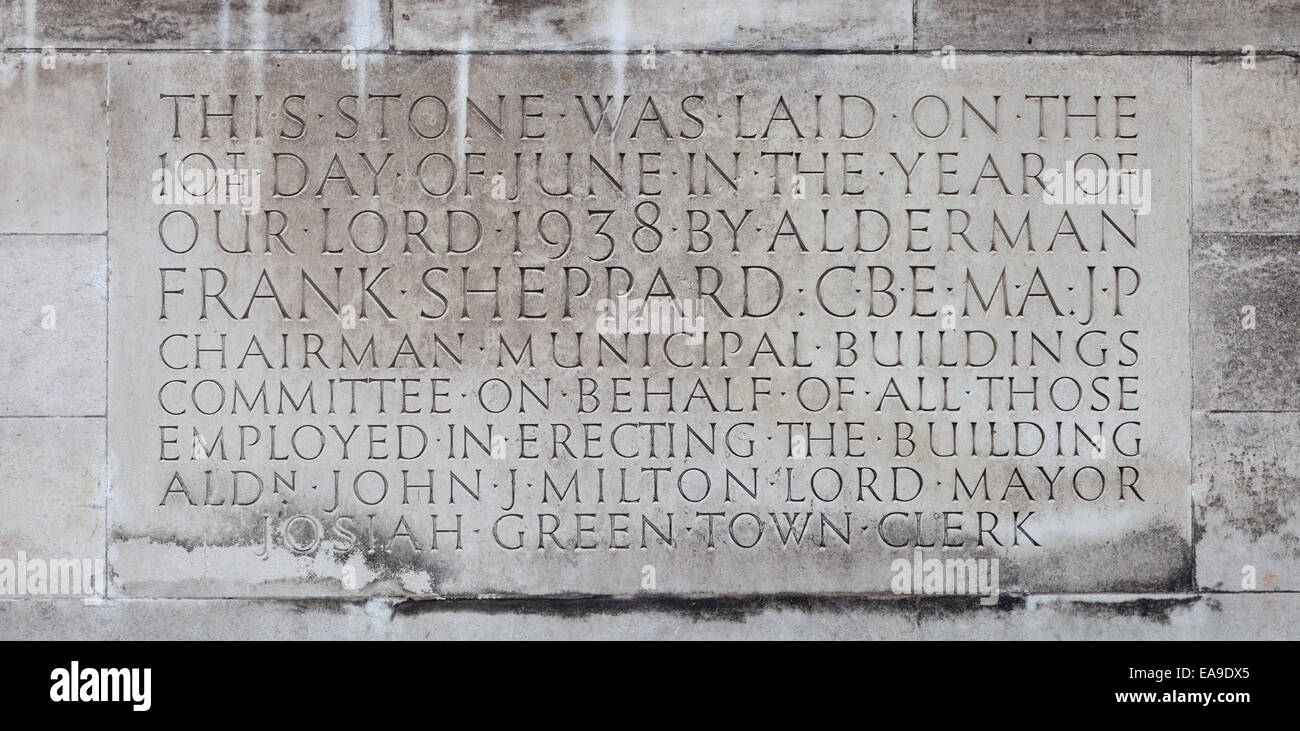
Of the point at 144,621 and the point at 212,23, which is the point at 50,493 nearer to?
the point at 144,621

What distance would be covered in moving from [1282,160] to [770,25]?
9.72 ft

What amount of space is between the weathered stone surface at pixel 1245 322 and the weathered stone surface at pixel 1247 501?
14 cm

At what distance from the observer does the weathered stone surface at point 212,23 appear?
277 inches

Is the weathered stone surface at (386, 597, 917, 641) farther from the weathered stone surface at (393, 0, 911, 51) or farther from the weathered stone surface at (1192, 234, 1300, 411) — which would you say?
the weathered stone surface at (393, 0, 911, 51)

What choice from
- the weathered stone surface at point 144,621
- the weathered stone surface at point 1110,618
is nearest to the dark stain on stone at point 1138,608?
the weathered stone surface at point 1110,618

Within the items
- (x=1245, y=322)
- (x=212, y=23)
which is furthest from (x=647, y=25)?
(x=1245, y=322)

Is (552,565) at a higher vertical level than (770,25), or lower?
lower

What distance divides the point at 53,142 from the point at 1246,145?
21.9ft

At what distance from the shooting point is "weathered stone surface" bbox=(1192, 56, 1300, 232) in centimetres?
704

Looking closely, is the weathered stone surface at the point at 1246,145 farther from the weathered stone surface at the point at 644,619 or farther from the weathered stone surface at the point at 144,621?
the weathered stone surface at the point at 144,621

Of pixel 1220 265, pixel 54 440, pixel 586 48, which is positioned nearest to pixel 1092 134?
pixel 1220 265

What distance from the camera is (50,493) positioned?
700 cm

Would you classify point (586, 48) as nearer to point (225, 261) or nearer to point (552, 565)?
point (225, 261)

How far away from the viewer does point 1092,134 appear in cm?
706
